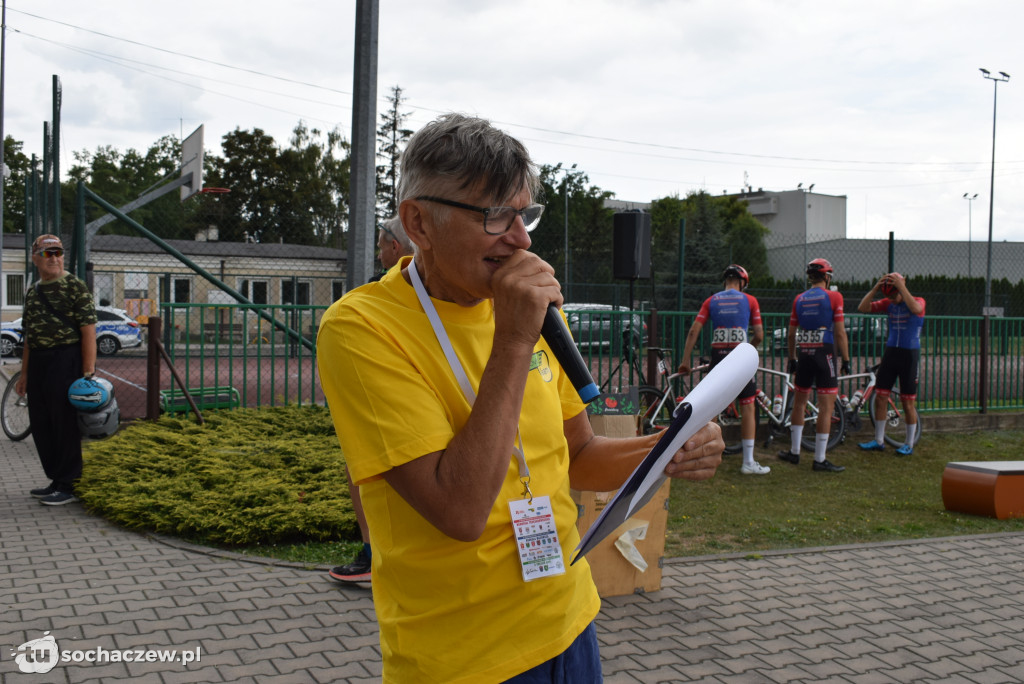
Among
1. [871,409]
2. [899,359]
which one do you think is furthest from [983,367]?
[899,359]

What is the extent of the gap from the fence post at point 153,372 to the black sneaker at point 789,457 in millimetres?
6999

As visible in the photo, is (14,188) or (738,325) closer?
(738,325)

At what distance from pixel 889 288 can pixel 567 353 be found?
9.14m

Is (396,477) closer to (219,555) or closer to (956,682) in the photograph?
(956,682)

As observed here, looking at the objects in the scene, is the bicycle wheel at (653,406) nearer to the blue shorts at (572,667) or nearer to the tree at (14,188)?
the blue shorts at (572,667)

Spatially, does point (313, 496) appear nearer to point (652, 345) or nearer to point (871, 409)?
point (652, 345)

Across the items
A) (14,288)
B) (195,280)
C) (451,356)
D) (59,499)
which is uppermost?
(14,288)

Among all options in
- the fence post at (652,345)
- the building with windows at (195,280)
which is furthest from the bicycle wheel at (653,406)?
the building with windows at (195,280)

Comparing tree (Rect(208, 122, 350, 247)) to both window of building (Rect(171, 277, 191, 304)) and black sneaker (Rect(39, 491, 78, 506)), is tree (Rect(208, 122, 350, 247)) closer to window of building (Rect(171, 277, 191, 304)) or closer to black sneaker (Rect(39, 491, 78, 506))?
window of building (Rect(171, 277, 191, 304))

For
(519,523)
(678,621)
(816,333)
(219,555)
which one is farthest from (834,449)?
(519,523)

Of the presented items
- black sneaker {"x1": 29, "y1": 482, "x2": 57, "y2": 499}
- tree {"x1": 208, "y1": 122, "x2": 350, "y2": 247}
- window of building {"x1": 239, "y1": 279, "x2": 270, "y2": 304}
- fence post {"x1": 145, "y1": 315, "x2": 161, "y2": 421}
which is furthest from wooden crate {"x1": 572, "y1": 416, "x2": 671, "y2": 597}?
tree {"x1": 208, "y1": 122, "x2": 350, "y2": 247}

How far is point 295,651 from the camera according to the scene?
398 cm

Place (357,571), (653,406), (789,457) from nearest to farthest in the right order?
(357,571), (789,457), (653,406)

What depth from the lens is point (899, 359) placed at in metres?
9.96
